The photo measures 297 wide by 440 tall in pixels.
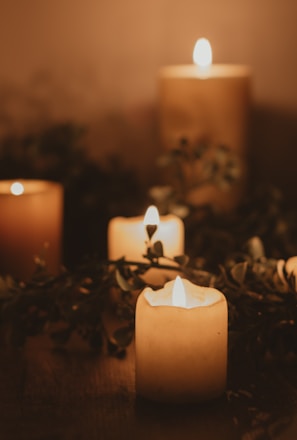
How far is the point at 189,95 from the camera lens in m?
1.38

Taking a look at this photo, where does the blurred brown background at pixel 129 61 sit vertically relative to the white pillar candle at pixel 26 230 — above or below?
above

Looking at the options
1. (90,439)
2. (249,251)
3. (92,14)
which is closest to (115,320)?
(249,251)

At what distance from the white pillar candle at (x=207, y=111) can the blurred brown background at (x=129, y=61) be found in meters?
0.12

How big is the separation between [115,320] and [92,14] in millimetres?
631

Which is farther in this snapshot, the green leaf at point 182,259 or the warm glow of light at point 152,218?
the warm glow of light at point 152,218

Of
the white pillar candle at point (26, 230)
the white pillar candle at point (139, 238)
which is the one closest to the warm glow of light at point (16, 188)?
the white pillar candle at point (26, 230)

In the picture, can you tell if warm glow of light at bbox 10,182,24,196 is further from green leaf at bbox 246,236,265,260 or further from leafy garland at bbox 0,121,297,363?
green leaf at bbox 246,236,265,260

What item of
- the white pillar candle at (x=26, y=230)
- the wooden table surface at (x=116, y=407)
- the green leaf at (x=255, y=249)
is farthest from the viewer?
the white pillar candle at (x=26, y=230)

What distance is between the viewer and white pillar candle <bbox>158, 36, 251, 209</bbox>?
1.38 m

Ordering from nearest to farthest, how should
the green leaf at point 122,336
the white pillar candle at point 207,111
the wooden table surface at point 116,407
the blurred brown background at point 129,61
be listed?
the wooden table surface at point 116,407, the green leaf at point 122,336, the white pillar candle at point 207,111, the blurred brown background at point 129,61

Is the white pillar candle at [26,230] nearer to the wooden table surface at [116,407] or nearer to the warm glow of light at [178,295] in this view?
the wooden table surface at [116,407]

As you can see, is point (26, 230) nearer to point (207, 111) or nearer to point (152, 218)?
point (152, 218)

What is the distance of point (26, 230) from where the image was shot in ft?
3.88

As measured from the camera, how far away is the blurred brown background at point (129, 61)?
4.94 feet
